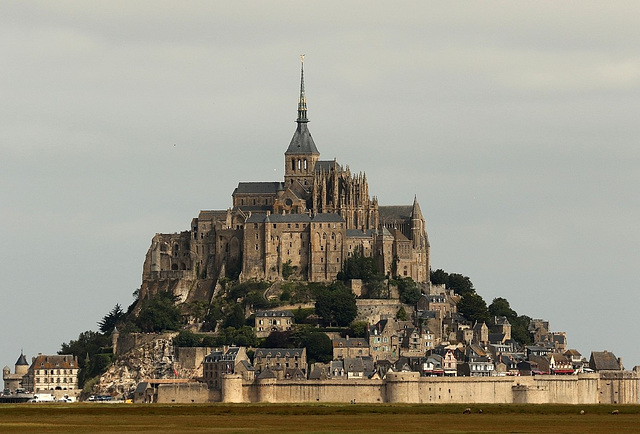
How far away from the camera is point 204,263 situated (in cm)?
17425

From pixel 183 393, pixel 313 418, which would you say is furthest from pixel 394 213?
pixel 313 418

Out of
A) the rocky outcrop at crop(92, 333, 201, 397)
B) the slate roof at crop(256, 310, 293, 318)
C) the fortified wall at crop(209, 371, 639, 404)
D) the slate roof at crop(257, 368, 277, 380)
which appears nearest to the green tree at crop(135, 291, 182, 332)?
the rocky outcrop at crop(92, 333, 201, 397)

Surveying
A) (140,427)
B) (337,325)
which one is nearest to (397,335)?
(337,325)

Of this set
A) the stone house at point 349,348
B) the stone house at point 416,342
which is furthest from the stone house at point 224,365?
the stone house at point 416,342

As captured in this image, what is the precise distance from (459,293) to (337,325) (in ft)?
59.3

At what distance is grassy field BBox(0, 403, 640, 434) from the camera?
10238 centimetres

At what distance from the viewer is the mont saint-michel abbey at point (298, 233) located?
169750 millimetres

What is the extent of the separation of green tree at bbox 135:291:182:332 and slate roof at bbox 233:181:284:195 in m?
15.3

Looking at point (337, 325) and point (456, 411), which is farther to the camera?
point (337, 325)

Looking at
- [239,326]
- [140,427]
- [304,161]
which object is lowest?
[140,427]

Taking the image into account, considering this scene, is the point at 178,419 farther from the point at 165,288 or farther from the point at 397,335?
the point at 165,288

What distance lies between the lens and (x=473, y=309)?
170250mm

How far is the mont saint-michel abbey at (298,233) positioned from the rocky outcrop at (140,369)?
11820mm

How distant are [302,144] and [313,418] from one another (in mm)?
66240
